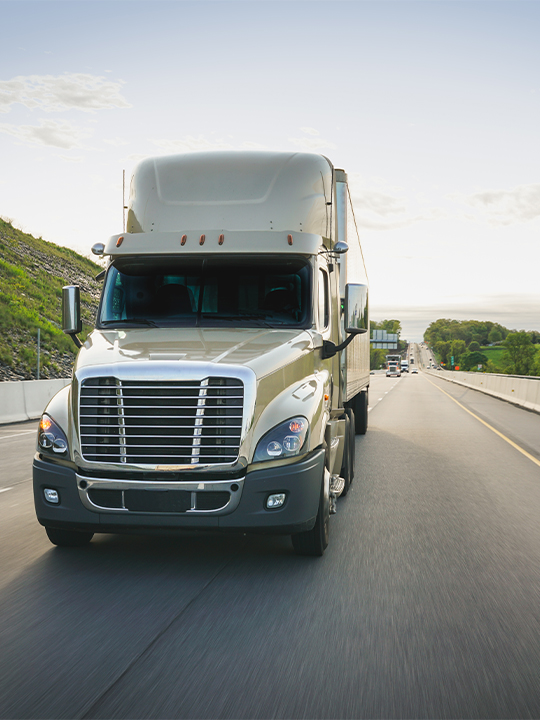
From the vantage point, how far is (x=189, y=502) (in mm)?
5203

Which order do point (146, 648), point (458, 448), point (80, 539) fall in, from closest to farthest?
point (146, 648) < point (80, 539) < point (458, 448)

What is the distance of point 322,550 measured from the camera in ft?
19.4

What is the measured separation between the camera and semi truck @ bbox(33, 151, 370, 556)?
17.2 feet

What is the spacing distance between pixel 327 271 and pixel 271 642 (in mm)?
4120

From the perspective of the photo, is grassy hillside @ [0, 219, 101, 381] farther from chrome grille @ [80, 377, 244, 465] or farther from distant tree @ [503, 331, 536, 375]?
distant tree @ [503, 331, 536, 375]

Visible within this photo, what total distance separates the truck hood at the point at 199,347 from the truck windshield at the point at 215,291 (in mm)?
285

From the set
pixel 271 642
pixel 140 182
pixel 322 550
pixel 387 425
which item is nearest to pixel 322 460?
pixel 322 550

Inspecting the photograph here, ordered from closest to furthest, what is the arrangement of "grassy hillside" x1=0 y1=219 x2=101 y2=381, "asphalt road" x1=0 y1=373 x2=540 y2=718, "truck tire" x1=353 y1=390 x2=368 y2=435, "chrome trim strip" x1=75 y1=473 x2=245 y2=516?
"asphalt road" x1=0 y1=373 x2=540 y2=718
"chrome trim strip" x1=75 y1=473 x2=245 y2=516
"truck tire" x1=353 y1=390 x2=368 y2=435
"grassy hillside" x1=0 y1=219 x2=101 y2=381

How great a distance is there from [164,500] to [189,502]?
18cm

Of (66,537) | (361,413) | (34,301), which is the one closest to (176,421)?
(66,537)

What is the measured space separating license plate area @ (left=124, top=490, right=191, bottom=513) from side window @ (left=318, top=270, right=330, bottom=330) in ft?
7.72

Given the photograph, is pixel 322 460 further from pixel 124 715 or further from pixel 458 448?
pixel 458 448

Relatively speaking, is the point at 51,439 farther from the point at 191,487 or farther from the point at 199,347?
the point at 199,347

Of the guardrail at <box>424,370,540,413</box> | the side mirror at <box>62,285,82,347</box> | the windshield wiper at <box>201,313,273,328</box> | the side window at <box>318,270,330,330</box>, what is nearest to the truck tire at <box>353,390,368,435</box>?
the side window at <box>318,270,330,330</box>
